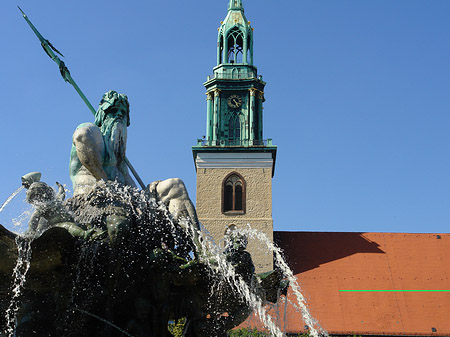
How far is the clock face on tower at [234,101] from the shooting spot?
39281mm

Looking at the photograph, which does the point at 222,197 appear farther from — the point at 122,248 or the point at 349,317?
the point at 122,248

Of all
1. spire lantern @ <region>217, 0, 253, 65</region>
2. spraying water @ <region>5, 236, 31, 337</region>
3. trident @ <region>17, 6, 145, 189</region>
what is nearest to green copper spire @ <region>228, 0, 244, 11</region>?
spire lantern @ <region>217, 0, 253, 65</region>

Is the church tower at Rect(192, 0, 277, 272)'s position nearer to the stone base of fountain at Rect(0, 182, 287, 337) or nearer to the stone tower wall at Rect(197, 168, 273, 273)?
the stone tower wall at Rect(197, 168, 273, 273)

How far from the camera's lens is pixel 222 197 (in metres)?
36.8

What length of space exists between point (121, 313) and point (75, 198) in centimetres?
131

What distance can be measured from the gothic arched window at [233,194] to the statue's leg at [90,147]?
95.0 ft

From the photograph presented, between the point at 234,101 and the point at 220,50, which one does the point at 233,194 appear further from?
the point at 220,50

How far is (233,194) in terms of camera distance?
122ft

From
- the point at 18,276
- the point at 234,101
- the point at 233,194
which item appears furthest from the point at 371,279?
the point at 18,276

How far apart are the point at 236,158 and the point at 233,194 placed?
1957 millimetres

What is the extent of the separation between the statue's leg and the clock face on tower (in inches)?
1245

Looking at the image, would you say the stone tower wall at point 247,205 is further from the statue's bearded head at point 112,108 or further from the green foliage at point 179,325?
the statue's bearded head at point 112,108

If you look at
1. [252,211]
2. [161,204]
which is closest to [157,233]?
[161,204]

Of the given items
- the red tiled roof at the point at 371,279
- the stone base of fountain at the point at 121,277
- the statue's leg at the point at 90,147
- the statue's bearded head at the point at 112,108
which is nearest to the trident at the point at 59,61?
the statue's bearded head at the point at 112,108
